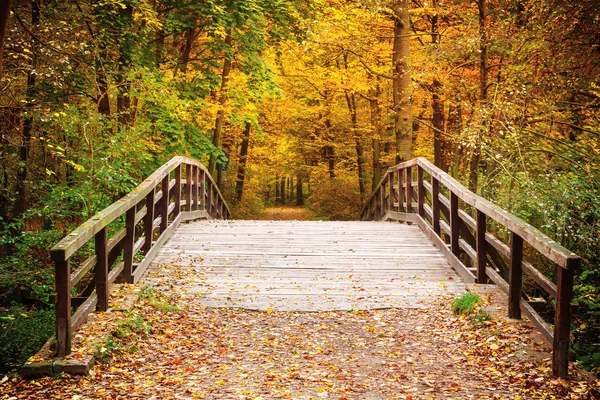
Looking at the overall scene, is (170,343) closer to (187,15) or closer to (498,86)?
(498,86)

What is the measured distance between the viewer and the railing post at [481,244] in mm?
6691

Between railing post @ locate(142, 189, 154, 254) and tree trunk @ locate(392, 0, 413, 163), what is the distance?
665 cm

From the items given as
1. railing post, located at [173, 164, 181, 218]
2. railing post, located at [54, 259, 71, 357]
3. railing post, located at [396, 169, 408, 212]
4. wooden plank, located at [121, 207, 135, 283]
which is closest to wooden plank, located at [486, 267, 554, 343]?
railing post, located at [54, 259, 71, 357]

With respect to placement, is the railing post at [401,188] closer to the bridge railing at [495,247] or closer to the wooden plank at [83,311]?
the bridge railing at [495,247]

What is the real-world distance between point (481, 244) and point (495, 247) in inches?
18.6

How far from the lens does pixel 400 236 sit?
1016 centimetres

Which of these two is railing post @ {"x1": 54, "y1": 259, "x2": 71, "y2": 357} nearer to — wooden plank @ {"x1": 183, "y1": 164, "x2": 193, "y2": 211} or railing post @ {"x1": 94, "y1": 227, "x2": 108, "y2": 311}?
railing post @ {"x1": 94, "y1": 227, "x2": 108, "y2": 311}

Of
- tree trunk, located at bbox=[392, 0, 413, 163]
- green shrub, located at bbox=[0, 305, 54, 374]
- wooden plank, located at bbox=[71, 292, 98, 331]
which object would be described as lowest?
green shrub, located at bbox=[0, 305, 54, 374]

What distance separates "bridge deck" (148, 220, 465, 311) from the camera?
679 centimetres

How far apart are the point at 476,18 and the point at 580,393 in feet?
26.2

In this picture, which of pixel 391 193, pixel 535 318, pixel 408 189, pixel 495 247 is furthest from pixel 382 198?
pixel 535 318

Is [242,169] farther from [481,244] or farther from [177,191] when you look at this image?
[481,244]

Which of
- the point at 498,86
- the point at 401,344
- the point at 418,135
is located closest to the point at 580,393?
the point at 401,344

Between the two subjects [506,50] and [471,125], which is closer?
[471,125]
